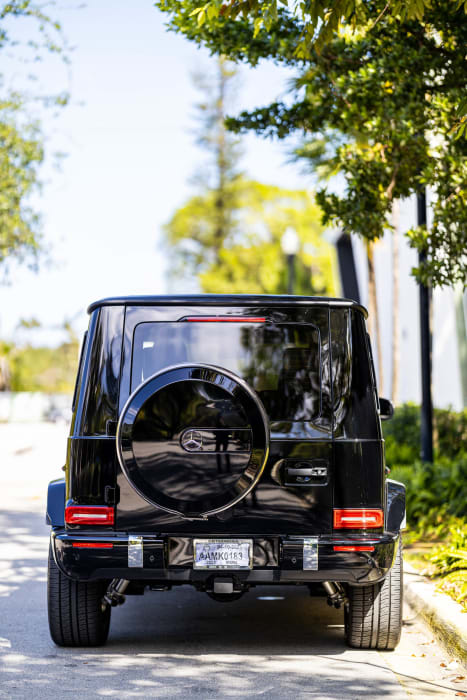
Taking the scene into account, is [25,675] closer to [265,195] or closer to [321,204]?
[321,204]

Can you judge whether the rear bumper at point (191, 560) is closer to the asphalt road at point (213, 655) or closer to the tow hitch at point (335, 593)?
the tow hitch at point (335, 593)

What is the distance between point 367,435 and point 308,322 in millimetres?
748

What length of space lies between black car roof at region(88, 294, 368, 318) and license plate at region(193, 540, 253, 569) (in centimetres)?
138

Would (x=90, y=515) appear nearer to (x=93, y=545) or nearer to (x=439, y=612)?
(x=93, y=545)

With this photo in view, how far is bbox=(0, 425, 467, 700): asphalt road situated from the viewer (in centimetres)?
512

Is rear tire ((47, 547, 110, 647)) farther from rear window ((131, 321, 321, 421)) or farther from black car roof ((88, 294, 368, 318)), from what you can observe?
black car roof ((88, 294, 368, 318))

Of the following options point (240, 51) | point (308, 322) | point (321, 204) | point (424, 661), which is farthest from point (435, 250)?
point (424, 661)

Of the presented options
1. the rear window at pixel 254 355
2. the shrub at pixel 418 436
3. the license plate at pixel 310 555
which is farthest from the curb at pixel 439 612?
the shrub at pixel 418 436

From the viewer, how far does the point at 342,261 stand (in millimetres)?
33281

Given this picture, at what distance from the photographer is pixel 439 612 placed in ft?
21.3

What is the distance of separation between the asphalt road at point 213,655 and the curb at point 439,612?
9 cm

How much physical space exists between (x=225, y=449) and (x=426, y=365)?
6592 mm

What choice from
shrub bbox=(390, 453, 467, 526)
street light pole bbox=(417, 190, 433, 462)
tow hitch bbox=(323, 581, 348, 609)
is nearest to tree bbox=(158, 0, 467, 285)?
street light pole bbox=(417, 190, 433, 462)

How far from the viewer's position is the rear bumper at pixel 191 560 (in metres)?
5.39
